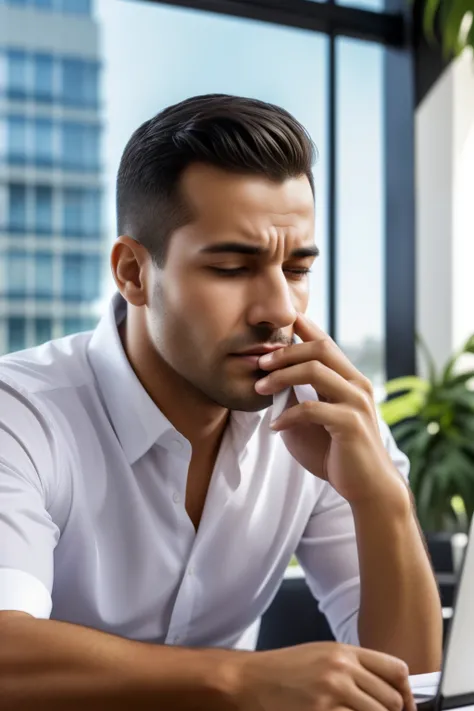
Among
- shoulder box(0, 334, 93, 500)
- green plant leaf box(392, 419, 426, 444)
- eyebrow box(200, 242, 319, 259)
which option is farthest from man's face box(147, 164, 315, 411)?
green plant leaf box(392, 419, 426, 444)

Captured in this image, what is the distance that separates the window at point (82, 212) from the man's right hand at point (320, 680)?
2.96m

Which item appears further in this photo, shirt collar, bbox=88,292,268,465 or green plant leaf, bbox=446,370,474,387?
green plant leaf, bbox=446,370,474,387

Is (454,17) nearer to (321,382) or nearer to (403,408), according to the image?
(403,408)

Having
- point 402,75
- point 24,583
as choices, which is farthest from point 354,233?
point 24,583

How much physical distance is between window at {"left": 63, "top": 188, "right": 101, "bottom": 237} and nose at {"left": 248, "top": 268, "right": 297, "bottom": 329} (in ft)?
7.85

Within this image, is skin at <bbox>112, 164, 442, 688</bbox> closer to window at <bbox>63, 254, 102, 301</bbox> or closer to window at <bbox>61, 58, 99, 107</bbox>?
window at <bbox>63, 254, 102, 301</bbox>

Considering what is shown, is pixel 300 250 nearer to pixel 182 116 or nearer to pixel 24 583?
pixel 182 116

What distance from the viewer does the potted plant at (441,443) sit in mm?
3574

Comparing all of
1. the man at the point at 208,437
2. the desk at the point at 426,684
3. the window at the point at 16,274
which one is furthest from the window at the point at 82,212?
the desk at the point at 426,684

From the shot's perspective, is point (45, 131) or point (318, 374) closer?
point (318, 374)

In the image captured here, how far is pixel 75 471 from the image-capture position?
4.53 feet

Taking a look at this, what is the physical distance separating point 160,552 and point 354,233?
309 cm

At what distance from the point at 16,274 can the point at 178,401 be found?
2157 mm

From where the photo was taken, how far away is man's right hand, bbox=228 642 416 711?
833 mm
